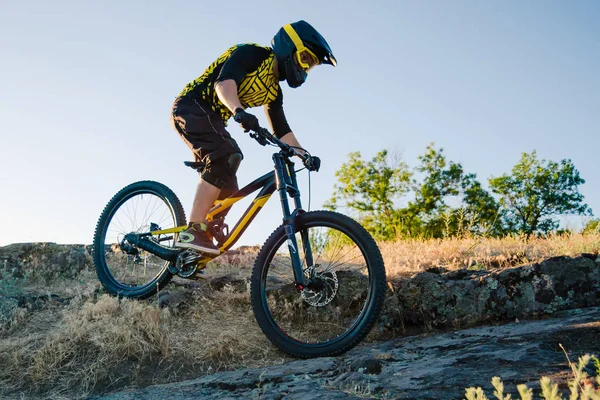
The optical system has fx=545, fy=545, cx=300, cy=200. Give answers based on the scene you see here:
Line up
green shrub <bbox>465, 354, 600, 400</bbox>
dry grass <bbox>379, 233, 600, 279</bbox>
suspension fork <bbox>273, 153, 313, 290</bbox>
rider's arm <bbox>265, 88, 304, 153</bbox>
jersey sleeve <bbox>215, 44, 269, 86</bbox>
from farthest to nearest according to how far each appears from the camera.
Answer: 1. dry grass <bbox>379, 233, 600, 279</bbox>
2. rider's arm <bbox>265, 88, 304, 153</bbox>
3. jersey sleeve <bbox>215, 44, 269, 86</bbox>
4. suspension fork <bbox>273, 153, 313, 290</bbox>
5. green shrub <bbox>465, 354, 600, 400</bbox>

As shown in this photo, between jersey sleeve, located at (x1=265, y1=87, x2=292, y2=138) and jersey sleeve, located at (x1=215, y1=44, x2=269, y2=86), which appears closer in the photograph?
jersey sleeve, located at (x1=215, y1=44, x2=269, y2=86)

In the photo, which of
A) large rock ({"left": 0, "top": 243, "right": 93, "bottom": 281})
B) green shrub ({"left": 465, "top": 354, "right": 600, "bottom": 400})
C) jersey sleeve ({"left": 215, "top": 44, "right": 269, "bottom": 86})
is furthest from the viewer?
large rock ({"left": 0, "top": 243, "right": 93, "bottom": 281})

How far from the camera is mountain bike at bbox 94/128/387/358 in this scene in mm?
4176

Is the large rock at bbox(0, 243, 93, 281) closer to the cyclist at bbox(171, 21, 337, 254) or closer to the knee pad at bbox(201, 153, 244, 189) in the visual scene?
the cyclist at bbox(171, 21, 337, 254)

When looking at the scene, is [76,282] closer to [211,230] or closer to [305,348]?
[211,230]

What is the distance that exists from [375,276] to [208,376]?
149 cm

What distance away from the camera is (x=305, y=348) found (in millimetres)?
4250

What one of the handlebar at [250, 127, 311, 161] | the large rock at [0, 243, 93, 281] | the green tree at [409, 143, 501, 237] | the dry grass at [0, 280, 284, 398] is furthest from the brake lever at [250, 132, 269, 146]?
the green tree at [409, 143, 501, 237]

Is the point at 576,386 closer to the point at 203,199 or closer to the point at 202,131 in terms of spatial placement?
the point at 203,199

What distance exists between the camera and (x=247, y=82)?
16.5 feet

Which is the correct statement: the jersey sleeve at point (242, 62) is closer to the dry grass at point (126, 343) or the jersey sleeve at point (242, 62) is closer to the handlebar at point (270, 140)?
the handlebar at point (270, 140)

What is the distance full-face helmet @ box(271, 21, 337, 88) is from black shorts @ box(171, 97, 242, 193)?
2.67 feet

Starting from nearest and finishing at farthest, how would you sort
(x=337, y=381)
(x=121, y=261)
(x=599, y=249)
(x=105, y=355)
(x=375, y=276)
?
1. (x=337, y=381)
2. (x=375, y=276)
3. (x=105, y=355)
4. (x=599, y=249)
5. (x=121, y=261)

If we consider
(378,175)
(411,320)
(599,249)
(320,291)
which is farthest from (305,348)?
(378,175)
